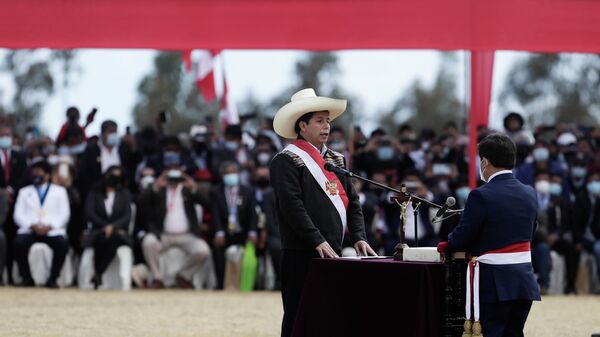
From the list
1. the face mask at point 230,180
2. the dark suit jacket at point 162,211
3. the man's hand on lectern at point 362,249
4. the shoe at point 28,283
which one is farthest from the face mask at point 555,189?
the man's hand on lectern at point 362,249

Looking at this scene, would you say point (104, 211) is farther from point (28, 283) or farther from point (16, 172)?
point (16, 172)

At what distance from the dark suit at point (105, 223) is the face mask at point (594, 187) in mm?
7230

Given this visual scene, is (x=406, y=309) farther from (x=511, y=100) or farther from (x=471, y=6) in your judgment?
(x=511, y=100)

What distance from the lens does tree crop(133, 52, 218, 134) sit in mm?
50469

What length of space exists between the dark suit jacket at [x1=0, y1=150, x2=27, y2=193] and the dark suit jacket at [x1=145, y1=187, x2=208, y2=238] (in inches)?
84.3

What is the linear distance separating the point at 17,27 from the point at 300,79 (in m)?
50.0

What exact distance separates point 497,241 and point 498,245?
0.03 meters

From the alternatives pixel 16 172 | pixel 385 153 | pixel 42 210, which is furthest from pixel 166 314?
pixel 385 153

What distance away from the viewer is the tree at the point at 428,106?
63.3m

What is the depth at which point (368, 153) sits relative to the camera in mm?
17203

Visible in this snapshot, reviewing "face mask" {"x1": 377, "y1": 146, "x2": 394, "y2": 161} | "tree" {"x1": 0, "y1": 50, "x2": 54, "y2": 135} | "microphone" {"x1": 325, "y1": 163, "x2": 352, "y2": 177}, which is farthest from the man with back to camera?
"tree" {"x1": 0, "y1": 50, "x2": 54, "y2": 135}

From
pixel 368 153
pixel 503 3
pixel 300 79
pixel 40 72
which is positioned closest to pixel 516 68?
pixel 300 79

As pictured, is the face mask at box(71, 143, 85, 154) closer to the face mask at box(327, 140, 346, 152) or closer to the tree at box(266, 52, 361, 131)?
the face mask at box(327, 140, 346, 152)

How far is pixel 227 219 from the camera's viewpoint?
53.3 feet
